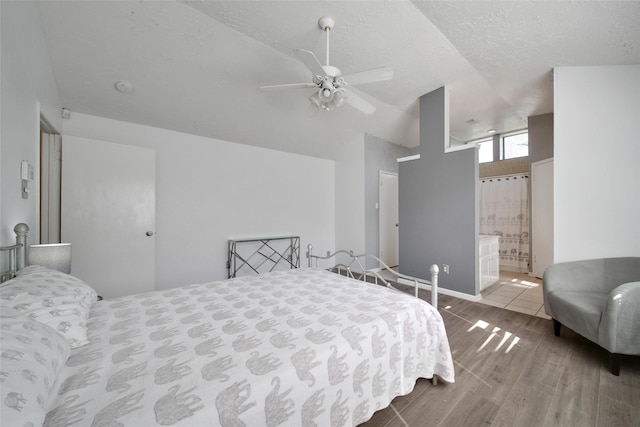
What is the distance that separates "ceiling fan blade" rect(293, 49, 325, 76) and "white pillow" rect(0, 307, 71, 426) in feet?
Result: 6.57

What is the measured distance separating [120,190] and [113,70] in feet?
4.04

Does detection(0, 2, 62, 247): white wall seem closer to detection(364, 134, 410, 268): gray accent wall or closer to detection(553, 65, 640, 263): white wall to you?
detection(364, 134, 410, 268): gray accent wall

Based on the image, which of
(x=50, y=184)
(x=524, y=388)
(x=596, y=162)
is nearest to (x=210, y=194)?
(x=50, y=184)

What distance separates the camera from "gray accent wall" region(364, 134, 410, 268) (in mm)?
4578

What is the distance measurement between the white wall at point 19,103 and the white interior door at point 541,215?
234 inches

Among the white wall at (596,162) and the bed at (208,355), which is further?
the white wall at (596,162)

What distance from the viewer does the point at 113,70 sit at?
7.96 feet

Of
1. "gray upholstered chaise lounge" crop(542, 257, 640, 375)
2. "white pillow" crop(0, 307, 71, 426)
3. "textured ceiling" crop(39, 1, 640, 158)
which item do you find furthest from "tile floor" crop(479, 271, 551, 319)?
"white pillow" crop(0, 307, 71, 426)

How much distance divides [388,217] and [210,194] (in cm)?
336

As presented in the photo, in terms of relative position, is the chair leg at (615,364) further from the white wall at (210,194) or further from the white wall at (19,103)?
the white wall at (19,103)

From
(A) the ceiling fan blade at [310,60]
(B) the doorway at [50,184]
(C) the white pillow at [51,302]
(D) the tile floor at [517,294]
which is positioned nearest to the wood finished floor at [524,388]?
(D) the tile floor at [517,294]

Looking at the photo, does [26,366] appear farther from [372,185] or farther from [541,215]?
[541,215]

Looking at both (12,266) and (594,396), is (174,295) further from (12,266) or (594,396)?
(594,396)

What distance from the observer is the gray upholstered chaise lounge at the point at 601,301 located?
1.67 metres
